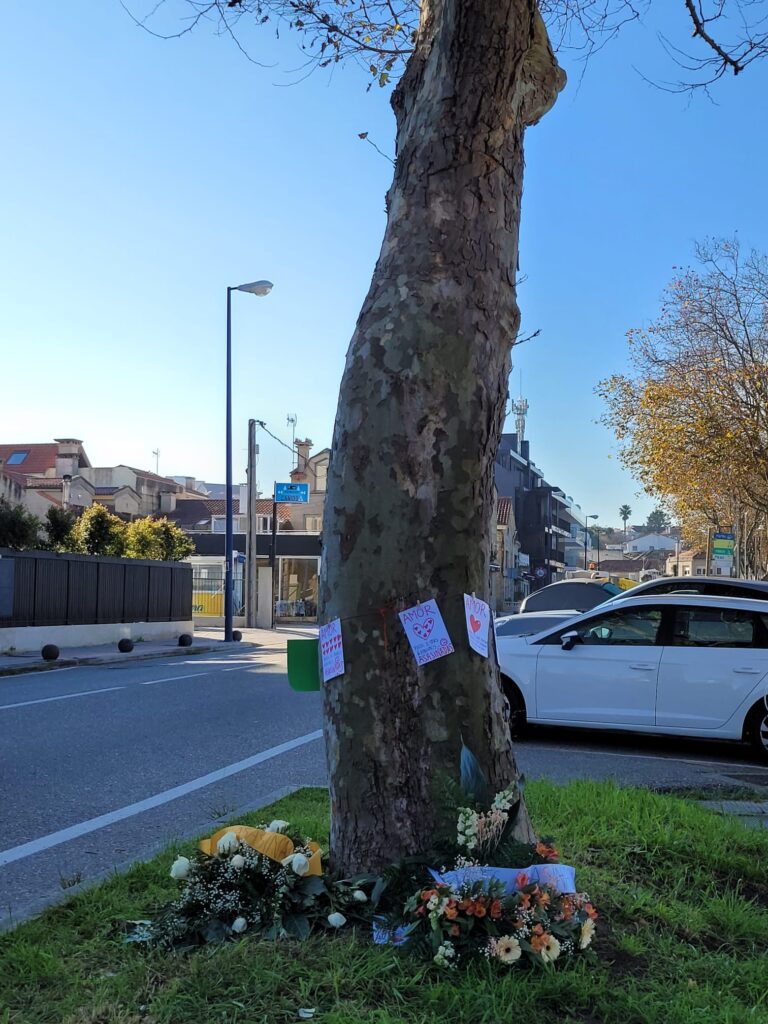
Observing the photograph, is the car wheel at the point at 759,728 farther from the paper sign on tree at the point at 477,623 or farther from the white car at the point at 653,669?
the paper sign on tree at the point at 477,623

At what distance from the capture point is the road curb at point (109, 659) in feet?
62.2

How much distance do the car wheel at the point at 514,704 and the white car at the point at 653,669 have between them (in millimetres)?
12

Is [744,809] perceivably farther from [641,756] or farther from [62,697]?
[62,697]

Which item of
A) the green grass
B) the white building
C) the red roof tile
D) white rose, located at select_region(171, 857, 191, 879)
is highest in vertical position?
the red roof tile

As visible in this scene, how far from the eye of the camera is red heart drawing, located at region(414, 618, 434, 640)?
358 cm

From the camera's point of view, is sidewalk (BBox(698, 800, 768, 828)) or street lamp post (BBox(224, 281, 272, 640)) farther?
street lamp post (BBox(224, 281, 272, 640))

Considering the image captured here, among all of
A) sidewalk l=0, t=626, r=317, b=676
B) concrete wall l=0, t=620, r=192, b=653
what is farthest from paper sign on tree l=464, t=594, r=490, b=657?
concrete wall l=0, t=620, r=192, b=653

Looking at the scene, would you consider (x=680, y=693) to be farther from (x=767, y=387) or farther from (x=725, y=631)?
(x=767, y=387)

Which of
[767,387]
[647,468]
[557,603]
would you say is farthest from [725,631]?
[647,468]

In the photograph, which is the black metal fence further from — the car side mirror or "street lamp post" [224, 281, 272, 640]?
the car side mirror

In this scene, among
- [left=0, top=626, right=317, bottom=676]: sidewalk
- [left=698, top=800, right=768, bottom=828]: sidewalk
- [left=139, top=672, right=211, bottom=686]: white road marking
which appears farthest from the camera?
[left=0, top=626, right=317, bottom=676]: sidewalk

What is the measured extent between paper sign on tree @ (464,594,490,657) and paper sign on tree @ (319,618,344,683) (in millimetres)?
506

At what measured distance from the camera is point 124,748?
9328 mm

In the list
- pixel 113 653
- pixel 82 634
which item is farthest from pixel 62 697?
pixel 82 634
